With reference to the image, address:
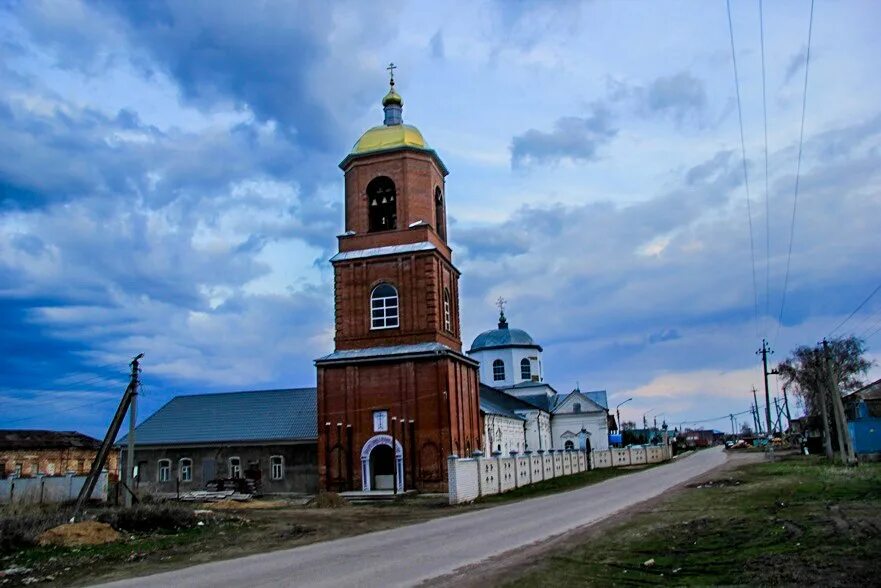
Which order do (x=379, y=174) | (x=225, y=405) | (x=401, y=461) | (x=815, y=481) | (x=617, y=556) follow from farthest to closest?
1. (x=225, y=405)
2. (x=379, y=174)
3. (x=401, y=461)
4. (x=815, y=481)
5. (x=617, y=556)

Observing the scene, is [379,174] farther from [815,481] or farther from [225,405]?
[815,481]

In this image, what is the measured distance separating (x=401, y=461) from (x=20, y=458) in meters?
27.4

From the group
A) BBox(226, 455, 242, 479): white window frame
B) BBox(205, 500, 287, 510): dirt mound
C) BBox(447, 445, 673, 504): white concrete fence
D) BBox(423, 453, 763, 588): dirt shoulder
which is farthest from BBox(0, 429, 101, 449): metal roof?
BBox(423, 453, 763, 588): dirt shoulder

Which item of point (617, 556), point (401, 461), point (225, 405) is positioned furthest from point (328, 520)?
point (225, 405)

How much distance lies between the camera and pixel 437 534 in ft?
58.1

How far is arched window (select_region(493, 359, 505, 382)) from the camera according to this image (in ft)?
230

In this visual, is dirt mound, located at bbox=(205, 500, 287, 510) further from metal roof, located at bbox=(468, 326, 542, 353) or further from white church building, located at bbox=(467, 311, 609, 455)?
metal roof, located at bbox=(468, 326, 542, 353)

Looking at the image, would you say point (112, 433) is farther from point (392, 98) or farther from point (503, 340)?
point (503, 340)

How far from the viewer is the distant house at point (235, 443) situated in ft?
126

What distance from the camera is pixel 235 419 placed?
42.1m

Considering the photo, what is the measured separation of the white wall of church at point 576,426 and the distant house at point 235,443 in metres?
29.1

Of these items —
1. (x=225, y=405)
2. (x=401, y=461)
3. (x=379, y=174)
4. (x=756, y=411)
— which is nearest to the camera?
(x=401, y=461)

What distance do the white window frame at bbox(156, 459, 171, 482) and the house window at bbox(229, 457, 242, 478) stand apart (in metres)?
4.12

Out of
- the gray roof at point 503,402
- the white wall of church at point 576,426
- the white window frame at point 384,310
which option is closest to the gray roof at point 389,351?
the white window frame at point 384,310
